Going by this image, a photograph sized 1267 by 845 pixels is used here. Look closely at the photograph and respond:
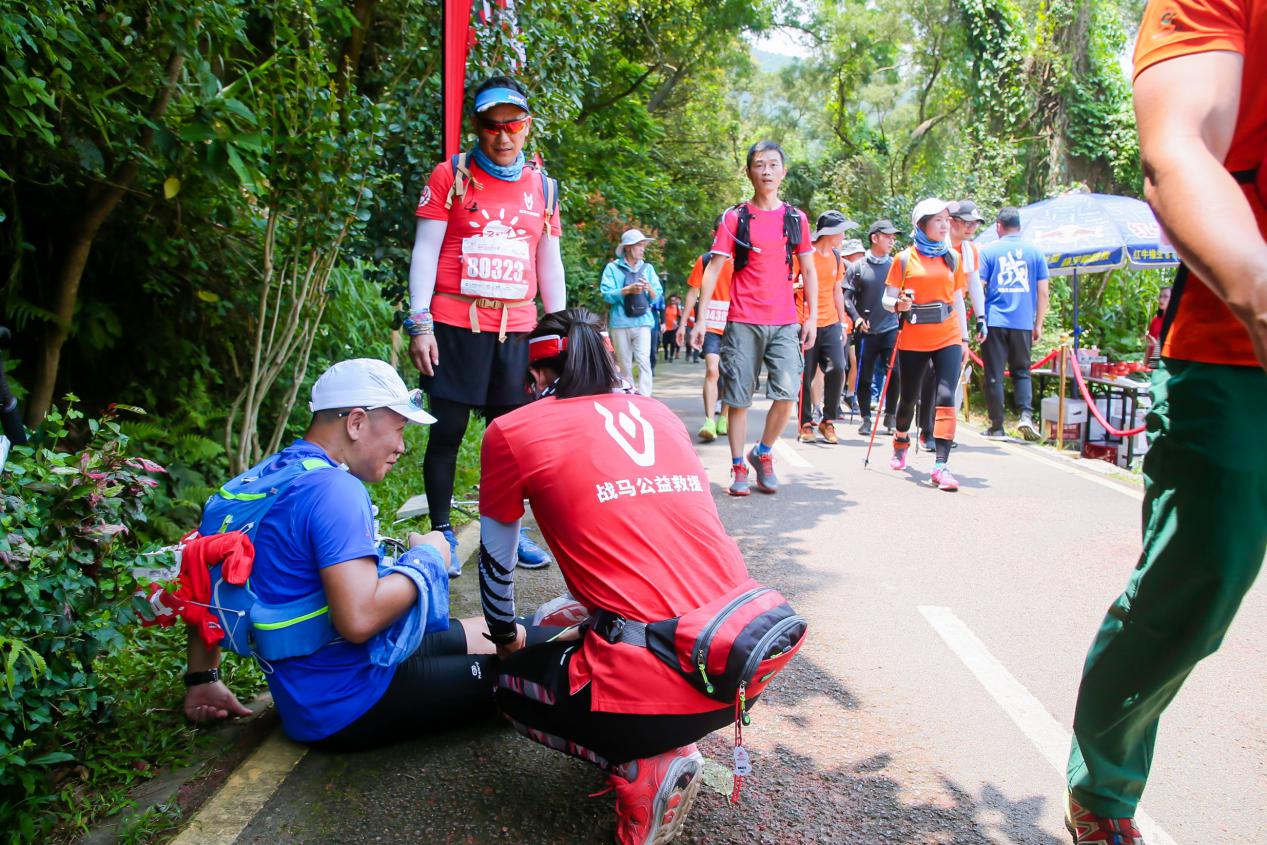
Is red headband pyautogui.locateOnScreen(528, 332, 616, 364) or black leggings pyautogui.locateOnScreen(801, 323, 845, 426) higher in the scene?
red headband pyautogui.locateOnScreen(528, 332, 616, 364)

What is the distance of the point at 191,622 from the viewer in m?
2.99

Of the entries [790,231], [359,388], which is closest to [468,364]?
[359,388]

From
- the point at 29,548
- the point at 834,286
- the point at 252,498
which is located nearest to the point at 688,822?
the point at 252,498

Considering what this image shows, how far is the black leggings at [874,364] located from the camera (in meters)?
10.3

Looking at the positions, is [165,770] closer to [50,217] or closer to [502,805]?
[502,805]

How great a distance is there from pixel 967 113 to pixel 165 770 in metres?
22.8

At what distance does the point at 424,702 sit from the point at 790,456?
6.18 meters

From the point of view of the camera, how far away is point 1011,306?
986cm

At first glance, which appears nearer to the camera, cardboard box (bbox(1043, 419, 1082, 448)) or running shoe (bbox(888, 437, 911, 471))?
running shoe (bbox(888, 437, 911, 471))

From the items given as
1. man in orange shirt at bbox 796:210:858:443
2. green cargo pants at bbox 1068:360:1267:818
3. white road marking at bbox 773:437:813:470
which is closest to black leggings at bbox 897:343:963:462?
white road marking at bbox 773:437:813:470

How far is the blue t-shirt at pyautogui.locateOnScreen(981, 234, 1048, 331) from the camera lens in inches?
385

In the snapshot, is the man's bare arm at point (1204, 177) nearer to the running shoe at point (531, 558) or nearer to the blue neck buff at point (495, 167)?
the blue neck buff at point (495, 167)

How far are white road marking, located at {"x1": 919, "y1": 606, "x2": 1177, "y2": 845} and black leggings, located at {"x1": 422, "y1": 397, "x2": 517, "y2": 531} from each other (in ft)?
7.39

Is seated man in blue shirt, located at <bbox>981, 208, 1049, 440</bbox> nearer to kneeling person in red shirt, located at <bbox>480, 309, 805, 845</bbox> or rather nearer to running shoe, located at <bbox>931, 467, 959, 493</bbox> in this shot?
running shoe, located at <bbox>931, 467, 959, 493</bbox>
